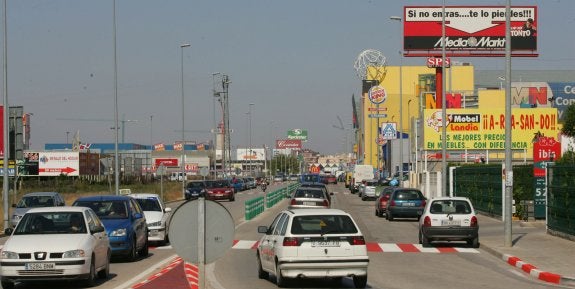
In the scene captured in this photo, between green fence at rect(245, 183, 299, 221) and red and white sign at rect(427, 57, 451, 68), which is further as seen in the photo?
red and white sign at rect(427, 57, 451, 68)

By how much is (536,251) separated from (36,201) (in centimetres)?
1977

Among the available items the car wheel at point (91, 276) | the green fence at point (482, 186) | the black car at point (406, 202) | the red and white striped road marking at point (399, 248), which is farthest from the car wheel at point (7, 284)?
the green fence at point (482, 186)

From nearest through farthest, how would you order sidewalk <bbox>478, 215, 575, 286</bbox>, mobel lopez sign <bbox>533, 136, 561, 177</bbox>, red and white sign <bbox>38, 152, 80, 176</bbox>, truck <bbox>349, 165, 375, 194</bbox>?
sidewalk <bbox>478, 215, 575, 286</bbox> → mobel lopez sign <bbox>533, 136, 561, 177</bbox> → truck <bbox>349, 165, 375, 194</bbox> → red and white sign <bbox>38, 152, 80, 176</bbox>

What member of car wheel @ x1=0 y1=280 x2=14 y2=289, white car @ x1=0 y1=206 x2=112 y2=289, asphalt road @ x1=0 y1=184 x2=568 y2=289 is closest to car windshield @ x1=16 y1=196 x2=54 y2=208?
asphalt road @ x1=0 y1=184 x2=568 y2=289

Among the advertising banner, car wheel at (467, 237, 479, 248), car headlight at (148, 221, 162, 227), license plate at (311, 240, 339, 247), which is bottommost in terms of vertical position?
car wheel at (467, 237, 479, 248)

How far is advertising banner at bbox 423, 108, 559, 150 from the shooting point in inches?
2628

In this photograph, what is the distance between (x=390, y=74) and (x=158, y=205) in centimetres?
9922

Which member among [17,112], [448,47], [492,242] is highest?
[448,47]

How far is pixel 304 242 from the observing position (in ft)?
53.9

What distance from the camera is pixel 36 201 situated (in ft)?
119

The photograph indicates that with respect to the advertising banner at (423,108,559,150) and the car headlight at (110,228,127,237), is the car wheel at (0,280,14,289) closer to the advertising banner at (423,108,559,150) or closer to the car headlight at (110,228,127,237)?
the car headlight at (110,228,127,237)

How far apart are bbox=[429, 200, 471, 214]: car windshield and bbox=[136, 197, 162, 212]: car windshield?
798 cm

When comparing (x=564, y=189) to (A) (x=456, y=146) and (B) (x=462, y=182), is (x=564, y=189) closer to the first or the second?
(B) (x=462, y=182)

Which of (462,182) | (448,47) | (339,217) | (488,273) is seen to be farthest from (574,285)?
(448,47)
